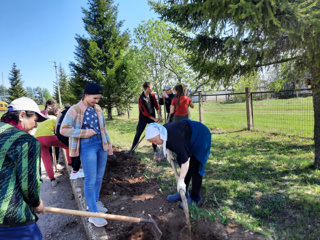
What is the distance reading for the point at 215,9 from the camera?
3.47m

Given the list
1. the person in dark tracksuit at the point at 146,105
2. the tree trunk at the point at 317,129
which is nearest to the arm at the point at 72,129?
the person in dark tracksuit at the point at 146,105

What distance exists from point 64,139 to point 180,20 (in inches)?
147

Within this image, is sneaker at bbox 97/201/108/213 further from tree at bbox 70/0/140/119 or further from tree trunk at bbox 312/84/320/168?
tree at bbox 70/0/140/119

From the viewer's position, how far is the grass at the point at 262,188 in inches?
97.0

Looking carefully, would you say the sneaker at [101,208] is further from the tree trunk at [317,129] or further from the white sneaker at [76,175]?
the tree trunk at [317,129]

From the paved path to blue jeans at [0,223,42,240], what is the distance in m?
1.56

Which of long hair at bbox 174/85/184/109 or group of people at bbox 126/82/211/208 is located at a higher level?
long hair at bbox 174/85/184/109

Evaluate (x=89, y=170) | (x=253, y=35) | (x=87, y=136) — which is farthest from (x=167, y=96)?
(x=89, y=170)

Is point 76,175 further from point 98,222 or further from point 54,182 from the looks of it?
point 98,222

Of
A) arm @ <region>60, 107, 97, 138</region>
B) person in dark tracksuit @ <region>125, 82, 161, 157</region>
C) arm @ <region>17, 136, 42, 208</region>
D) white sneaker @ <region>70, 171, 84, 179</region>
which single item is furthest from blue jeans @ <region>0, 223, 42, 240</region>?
person in dark tracksuit @ <region>125, 82, 161, 157</region>

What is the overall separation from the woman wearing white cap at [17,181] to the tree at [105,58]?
48.4 feet

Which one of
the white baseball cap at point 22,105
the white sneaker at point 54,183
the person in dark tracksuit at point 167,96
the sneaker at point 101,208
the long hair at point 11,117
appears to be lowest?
the white sneaker at point 54,183

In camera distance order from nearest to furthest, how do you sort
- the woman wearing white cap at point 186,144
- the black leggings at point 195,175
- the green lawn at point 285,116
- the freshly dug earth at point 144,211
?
the woman wearing white cap at point 186,144 → the freshly dug earth at point 144,211 → the black leggings at point 195,175 → the green lawn at point 285,116

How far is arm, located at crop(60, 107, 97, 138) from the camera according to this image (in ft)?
7.93
